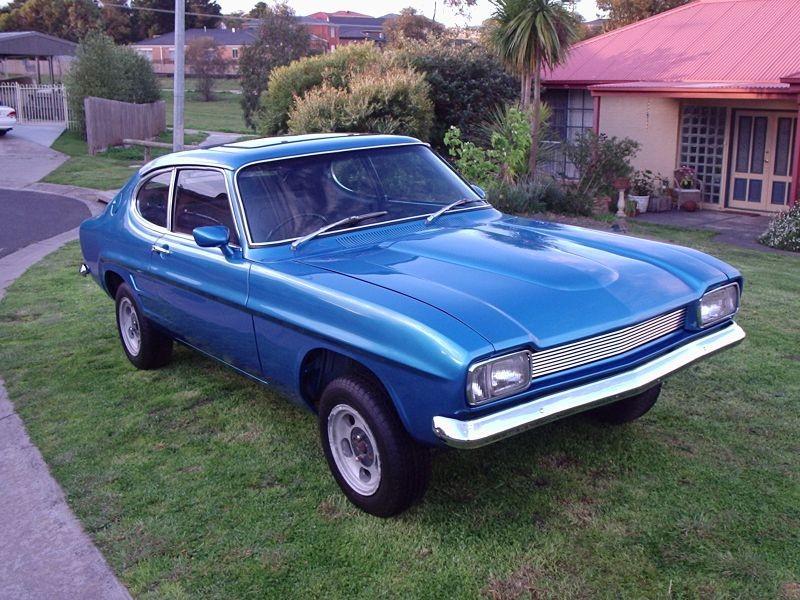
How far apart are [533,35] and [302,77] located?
216 inches

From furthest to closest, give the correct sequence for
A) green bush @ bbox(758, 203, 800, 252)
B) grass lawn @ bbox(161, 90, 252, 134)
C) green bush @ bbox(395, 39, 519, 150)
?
grass lawn @ bbox(161, 90, 252, 134)
green bush @ bbox(395, 39, 519, 150)
green bush @ bbox(758, 203, 800, 252)

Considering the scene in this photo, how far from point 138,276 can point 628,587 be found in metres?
3.89

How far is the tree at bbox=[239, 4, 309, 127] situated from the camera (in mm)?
35188

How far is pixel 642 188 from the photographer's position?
60.8 feet

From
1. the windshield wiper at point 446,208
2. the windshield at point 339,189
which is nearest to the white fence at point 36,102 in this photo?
the windshield at point 339,189

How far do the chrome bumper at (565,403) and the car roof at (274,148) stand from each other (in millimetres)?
2239

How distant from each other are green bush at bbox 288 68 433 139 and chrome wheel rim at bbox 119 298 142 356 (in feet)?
29.8

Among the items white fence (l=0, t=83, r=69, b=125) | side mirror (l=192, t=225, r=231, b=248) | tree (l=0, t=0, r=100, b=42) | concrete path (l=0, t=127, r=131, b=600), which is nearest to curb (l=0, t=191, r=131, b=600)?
concrete path (l=0, t=127, r=131, b=600)

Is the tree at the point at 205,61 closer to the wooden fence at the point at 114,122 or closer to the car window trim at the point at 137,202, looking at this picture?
the wooden fence at the point at 114,122

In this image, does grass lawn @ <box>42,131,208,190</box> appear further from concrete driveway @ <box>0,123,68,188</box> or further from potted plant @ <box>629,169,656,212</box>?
potted plant @ <box>629,169,656,212</box>

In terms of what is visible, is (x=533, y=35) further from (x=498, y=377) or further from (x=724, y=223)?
(x=498, y=377)

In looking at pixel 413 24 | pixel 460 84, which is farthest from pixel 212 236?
pixel 413 24

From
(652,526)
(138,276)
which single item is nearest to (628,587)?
(652,526)

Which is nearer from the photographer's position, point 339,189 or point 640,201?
point 339,189
